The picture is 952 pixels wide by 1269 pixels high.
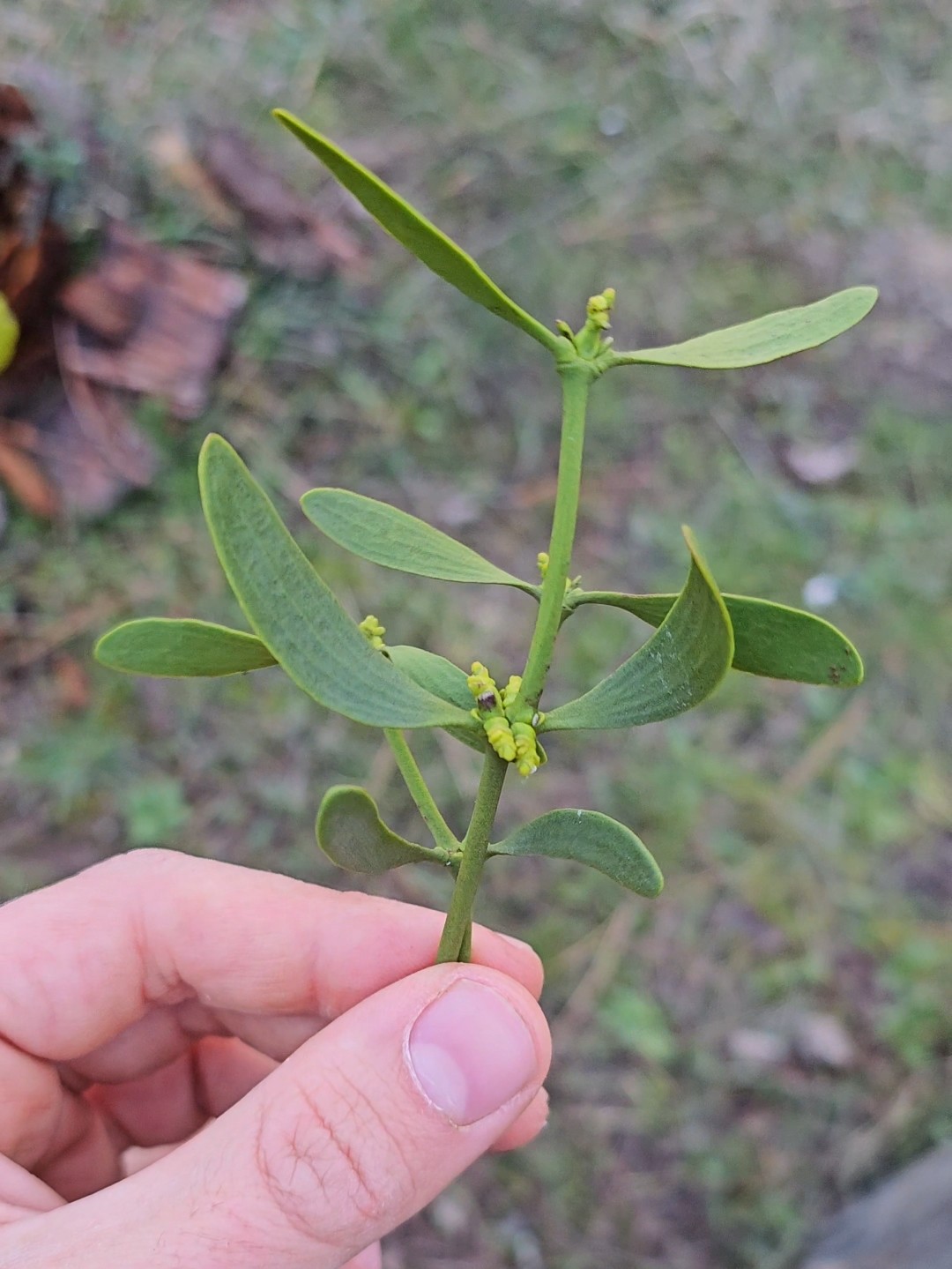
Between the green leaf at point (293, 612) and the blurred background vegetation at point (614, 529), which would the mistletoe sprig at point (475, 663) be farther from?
the blurred background vegetation at point (614, 529)

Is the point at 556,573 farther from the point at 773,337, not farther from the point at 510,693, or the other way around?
the point at 773,337

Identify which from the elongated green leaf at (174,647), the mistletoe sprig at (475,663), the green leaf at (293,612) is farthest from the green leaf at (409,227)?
the elongated green leaf at (174,647)

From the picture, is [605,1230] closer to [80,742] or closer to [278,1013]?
[278,1013]

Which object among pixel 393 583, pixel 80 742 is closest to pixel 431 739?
pixel 393 583

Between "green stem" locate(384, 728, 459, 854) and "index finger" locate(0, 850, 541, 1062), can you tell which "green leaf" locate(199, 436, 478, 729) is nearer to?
"green stem" locate(384, 728, 459, 854)

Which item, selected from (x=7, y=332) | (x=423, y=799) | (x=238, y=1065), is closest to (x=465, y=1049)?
(x=423, y=799)
